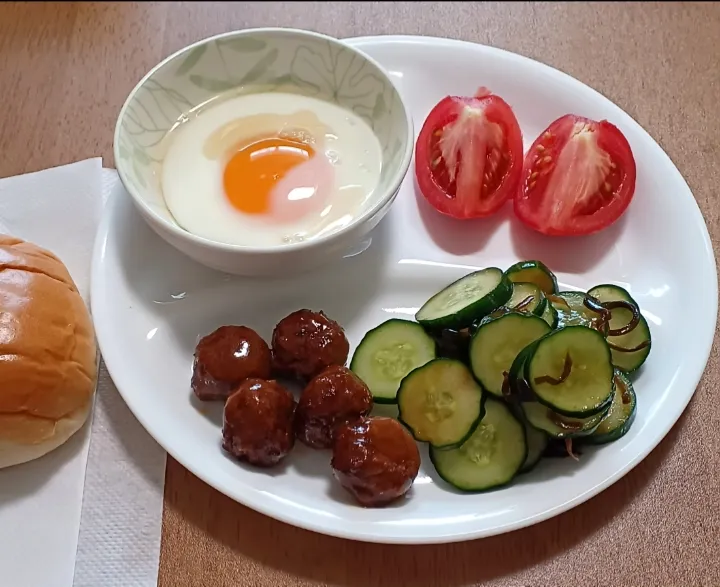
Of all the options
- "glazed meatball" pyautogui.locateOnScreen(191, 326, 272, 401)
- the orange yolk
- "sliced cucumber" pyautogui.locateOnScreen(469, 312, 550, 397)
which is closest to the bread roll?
"glazed meatball" pyautogui.locateOnScreen(191, 326, 272, 401)

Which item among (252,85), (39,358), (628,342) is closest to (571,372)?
(628,342)

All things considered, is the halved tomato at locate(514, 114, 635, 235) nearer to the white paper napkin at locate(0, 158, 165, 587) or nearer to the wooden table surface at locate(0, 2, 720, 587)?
the wooden table surface at locate(0, 2, 720, 587)

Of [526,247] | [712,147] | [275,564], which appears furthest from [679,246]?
[275,564]

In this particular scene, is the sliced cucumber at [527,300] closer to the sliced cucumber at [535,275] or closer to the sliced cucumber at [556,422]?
the sliced cucumber at [535,275]

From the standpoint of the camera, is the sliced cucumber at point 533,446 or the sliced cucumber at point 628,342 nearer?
the sliced cucumber at point 533,446

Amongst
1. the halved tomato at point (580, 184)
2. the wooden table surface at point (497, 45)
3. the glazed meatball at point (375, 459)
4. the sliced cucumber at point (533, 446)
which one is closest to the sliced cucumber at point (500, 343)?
the sliced cucumber at point (533, 446)

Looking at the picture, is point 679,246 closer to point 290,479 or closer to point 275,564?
point 290,479

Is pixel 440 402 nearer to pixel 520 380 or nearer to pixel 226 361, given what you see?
pixel 520 380
